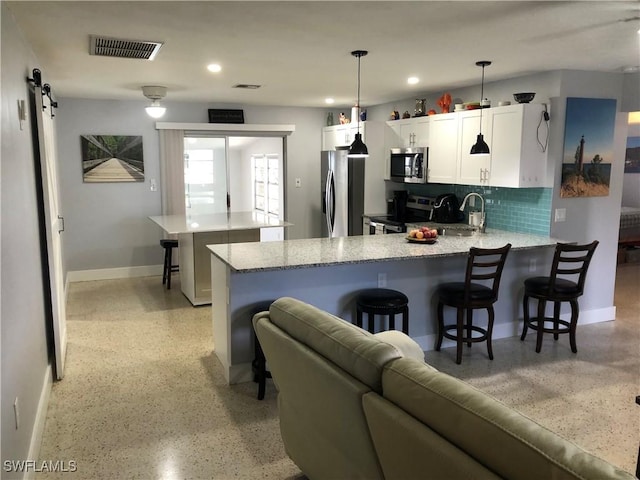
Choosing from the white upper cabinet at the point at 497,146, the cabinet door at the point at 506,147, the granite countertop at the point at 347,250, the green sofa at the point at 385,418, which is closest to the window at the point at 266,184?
the white upper cabinet at the point at 497,146

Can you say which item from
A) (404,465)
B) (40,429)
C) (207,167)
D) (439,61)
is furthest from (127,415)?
(207,167)

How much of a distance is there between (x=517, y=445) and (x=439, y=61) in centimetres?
344

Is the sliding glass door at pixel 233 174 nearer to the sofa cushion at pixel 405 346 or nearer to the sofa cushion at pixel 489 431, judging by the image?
the sofa cushion at pixel 405 346

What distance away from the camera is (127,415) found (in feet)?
10.6

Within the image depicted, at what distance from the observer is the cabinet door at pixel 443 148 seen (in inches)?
211

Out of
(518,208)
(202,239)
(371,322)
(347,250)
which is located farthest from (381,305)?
(202,239)

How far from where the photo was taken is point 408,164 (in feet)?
20.0

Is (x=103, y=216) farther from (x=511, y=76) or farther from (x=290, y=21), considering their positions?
(x=511, y=76)

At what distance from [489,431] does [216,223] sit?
469 centimetres

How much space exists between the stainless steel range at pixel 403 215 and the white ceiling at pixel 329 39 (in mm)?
1556

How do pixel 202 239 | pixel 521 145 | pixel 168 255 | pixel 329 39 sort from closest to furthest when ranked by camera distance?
1. pixel 329 39
2. pixel 521 145
3. pixel 202 239
4. pixel 168 255

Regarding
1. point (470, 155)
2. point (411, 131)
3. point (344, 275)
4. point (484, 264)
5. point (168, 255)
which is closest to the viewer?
point (484, 264)

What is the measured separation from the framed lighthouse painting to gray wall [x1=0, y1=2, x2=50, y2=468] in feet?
14.0

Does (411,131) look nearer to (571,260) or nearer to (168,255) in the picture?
(571,260)
